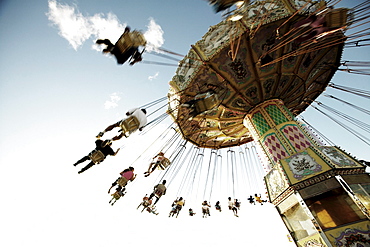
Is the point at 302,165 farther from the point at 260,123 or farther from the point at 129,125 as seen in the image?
the point at 129,125

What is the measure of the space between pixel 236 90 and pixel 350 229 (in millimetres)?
5286

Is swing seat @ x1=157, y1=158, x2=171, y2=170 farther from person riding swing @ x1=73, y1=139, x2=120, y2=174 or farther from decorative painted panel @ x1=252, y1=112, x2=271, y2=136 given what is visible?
decorative painted panel @ x1=252, y1=112, x2=271, y2=136

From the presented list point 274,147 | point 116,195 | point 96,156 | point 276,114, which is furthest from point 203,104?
point 116,195

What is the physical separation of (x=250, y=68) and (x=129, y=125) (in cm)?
488

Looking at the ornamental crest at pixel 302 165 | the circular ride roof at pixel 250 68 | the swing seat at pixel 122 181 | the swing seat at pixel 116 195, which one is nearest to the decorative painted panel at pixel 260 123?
the circular ride roof at pixel 250 68

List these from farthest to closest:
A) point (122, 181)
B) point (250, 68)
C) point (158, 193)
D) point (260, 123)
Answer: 1. point (158, 193)
2. point (260, 123)
3. point (122, 181)
4. point (250, 68)

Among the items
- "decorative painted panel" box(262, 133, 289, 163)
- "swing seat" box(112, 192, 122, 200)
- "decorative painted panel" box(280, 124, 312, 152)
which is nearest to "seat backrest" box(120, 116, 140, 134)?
"swing seat" box(112, 192, 122, 200)

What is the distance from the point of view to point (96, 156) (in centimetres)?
548

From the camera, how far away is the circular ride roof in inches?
226

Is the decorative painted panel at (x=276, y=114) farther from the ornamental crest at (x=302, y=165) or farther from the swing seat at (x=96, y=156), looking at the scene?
the swing seat at (x=96, y=156)

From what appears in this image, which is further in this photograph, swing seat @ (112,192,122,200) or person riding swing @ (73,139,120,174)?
swing seat @ (112,192,122,200)

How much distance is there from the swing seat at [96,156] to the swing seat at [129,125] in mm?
1022

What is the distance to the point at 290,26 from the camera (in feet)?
18.6

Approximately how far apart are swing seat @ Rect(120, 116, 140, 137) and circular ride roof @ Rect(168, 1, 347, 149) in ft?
6.57
